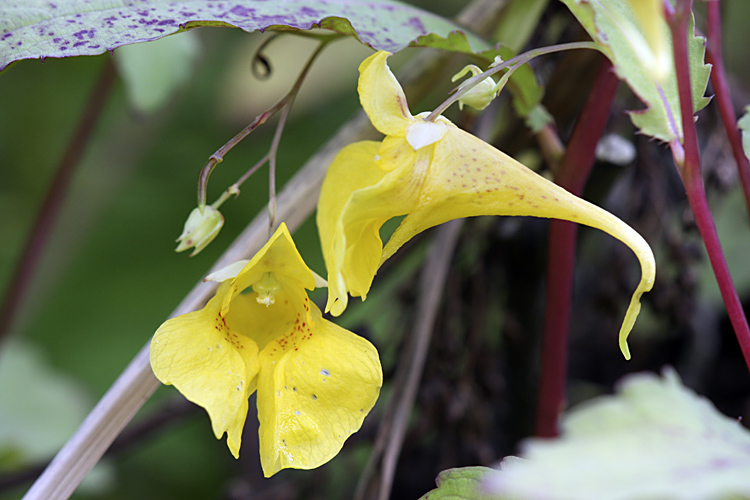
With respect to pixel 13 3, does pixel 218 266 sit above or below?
below

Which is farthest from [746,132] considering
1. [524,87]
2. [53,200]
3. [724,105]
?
[53,200]

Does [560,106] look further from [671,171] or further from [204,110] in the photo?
[204,110]

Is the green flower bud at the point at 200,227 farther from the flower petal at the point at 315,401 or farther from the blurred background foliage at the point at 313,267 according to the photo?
the blurred background foliage at the point at 313,267

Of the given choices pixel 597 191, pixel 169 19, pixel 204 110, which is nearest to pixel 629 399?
pixel 169 19

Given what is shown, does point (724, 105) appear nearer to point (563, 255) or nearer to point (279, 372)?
point (563, 255)

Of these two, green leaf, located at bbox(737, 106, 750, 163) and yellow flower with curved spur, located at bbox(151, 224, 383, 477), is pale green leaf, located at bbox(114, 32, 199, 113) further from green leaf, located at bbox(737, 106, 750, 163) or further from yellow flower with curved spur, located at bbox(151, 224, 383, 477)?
green leaf, located at bbox(737, 106, 750, 163)
